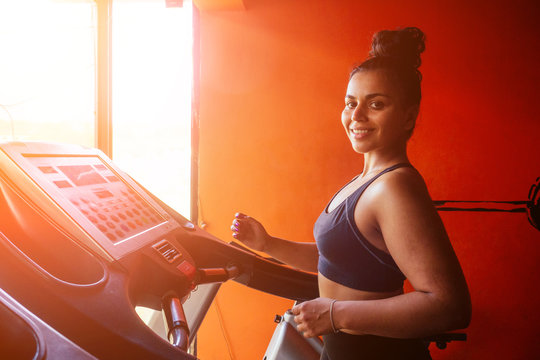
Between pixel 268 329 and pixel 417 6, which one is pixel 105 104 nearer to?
pixel 268 329

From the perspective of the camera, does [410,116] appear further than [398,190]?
Yes

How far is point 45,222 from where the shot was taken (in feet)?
2.41

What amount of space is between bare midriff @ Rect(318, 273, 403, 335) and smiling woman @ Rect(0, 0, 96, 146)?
61.3 inches

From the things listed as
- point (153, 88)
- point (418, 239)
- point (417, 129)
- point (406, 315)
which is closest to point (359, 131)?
point (418, 239)

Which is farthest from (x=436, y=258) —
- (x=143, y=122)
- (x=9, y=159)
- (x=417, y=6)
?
(x=143, y=122)

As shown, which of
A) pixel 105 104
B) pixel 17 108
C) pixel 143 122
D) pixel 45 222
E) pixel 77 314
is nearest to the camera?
pixel 77 314

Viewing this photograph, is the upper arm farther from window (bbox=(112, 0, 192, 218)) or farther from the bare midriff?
window (bbox=(112, 0, 192, 218))

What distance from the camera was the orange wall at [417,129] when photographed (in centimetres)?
211

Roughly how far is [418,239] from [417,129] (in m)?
1.55

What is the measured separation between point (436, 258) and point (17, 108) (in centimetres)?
197

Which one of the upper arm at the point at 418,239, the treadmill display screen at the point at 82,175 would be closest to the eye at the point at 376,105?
the upper arm at the point at 418,239

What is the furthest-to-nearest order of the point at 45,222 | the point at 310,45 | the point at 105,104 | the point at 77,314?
1. the point at 310,45
2. the point at 105,104
3. the point at 45,222
4. the point at 77,314

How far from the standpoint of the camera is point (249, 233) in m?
1.29

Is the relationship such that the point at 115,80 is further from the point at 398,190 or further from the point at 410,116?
the point at 398,190
